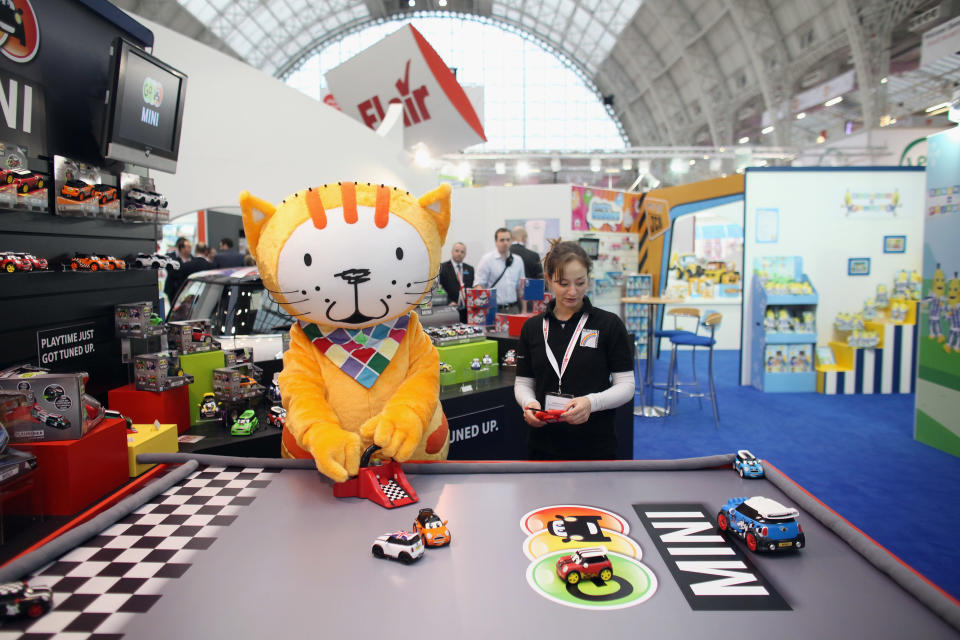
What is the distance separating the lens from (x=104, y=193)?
7.39ft

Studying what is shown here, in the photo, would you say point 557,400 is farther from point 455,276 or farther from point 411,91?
point 411,91

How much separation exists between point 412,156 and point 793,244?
5.50 metres

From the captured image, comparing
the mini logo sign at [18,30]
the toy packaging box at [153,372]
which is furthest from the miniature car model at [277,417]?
the mini logo sign at [18,30]

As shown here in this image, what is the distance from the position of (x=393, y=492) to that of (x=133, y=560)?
0.62m

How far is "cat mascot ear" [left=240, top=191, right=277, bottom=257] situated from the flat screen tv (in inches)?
34.2

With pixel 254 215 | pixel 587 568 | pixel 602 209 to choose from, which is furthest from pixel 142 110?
pixel 602 209

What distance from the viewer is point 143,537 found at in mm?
1398

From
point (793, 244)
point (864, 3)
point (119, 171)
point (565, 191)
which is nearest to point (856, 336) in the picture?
point (793, 244)

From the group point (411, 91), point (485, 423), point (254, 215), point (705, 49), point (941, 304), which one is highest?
point (705, 49)

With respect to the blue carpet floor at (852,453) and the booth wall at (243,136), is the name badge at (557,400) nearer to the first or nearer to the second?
the blue carpet floor at (852,453)

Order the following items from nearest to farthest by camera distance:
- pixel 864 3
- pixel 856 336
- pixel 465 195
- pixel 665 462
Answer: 1. pixel 665 462
2. pixel 856 336
3. pixel 465 195
4. pixel 864 3

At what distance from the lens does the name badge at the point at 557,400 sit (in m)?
2.19

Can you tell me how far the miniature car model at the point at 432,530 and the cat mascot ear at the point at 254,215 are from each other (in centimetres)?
100

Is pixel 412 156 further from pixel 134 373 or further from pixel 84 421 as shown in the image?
pixel 84 421
